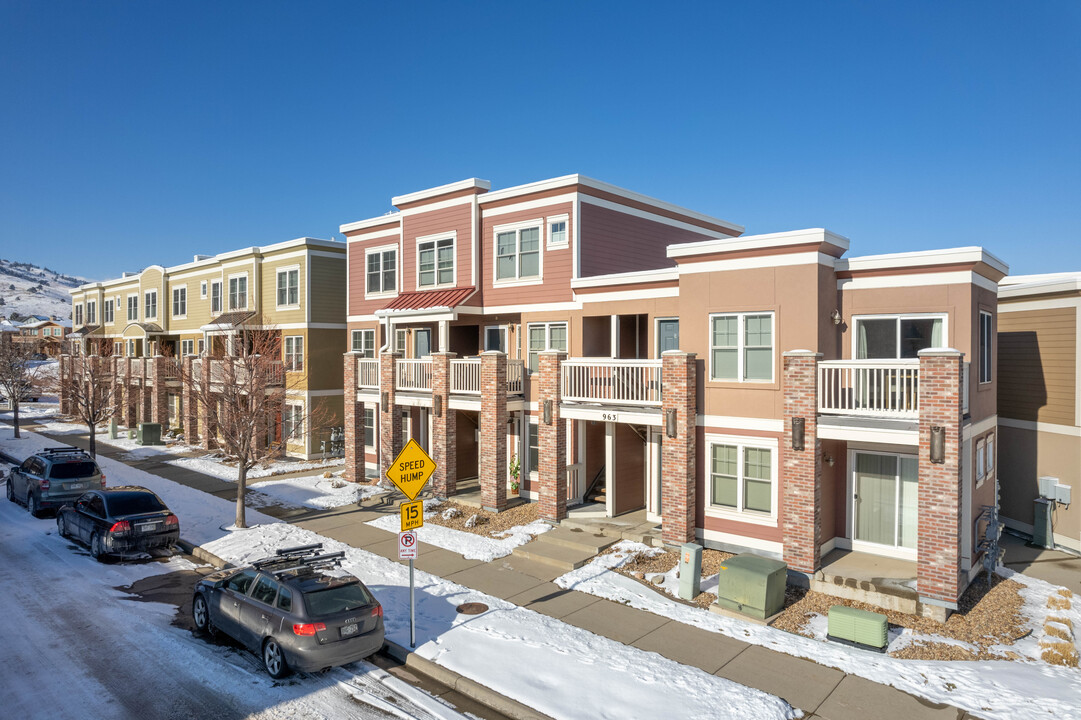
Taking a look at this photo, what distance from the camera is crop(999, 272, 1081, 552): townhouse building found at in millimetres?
17297

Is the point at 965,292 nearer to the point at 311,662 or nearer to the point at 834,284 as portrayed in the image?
the point at 834,284

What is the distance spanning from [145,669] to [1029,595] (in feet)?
56.1

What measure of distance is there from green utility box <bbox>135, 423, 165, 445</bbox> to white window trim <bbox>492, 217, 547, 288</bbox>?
24.0 meters

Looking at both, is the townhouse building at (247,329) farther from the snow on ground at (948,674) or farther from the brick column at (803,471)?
the brick column at (803,471)

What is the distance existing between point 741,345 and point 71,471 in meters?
21.2

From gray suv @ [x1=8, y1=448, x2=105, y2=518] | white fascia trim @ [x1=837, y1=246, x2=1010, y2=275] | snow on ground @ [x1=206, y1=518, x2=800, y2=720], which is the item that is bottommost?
snow on ground @ [x1=206, y1=518, x2=800, y2=720]

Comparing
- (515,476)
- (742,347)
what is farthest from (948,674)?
(515,476)

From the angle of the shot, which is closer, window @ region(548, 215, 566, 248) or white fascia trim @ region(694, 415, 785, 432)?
white fascia trim @ region(694, 415, 785, 432)

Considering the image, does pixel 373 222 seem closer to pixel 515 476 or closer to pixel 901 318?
pixel 515 476

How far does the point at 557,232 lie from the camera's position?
67.7 ft

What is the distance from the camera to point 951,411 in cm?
1210

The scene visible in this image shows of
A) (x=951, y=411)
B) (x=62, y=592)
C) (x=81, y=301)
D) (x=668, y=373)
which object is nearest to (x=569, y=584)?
(x=668, y=373)

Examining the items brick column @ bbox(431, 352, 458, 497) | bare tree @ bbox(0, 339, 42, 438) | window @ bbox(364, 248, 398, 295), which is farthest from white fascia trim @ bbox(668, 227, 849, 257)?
bare tree @ bbox(0, 339, 42, 438)

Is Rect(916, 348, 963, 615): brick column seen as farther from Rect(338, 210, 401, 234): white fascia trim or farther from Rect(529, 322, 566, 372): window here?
Rect(338, 210, 401, 234): white fascia trim
